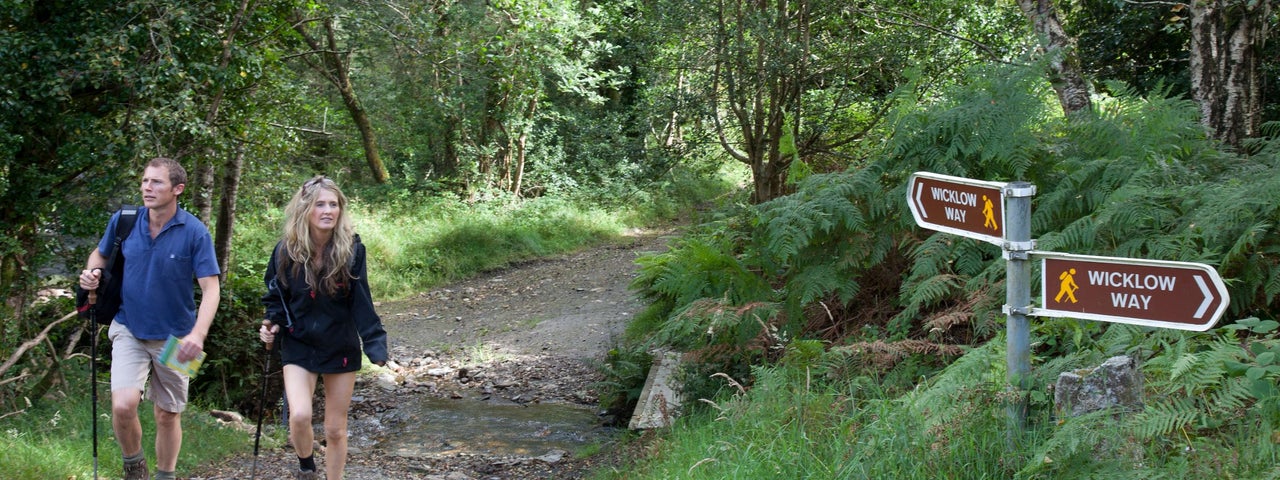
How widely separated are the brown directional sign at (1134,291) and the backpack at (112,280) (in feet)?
15.0

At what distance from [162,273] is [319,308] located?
2.97ft

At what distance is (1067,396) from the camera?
3678 millimetres

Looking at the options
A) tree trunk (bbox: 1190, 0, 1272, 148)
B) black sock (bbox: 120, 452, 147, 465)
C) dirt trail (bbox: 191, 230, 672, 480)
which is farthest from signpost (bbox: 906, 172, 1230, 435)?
tree trunk (bbox: 1190, 0, 1272, 148)

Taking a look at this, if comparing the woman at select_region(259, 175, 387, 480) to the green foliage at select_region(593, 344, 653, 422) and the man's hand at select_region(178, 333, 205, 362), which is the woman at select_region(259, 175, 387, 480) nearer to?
the man's hand at select_region(178, 333, 205, 362)

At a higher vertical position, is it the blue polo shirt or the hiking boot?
the blue polo shirt

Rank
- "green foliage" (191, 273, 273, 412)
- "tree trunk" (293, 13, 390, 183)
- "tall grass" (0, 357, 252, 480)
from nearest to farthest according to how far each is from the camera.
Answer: "tall grass" (0, 357, 252, 480) < "green foliage" (191, 273, 273, 412) < "tree trunk" (293, 13, 390, 183)

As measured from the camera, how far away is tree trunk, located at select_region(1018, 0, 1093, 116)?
816 centimetres

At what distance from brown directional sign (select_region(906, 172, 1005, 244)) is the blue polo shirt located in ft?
12.2

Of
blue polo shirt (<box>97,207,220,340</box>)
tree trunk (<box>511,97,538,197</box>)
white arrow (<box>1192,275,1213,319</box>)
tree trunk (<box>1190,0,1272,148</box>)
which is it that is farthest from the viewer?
tree trunk (<box>511,97,538,197</box>)

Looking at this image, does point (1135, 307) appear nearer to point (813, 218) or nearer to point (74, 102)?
point (813, 218)

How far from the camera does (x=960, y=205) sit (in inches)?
146

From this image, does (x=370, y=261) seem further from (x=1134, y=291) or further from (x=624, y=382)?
(x=1134, y=291)

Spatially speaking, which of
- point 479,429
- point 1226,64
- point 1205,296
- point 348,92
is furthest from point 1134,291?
point 348,92

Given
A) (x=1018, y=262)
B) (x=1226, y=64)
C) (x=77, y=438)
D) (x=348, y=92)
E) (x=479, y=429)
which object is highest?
(x=348, y=92)
